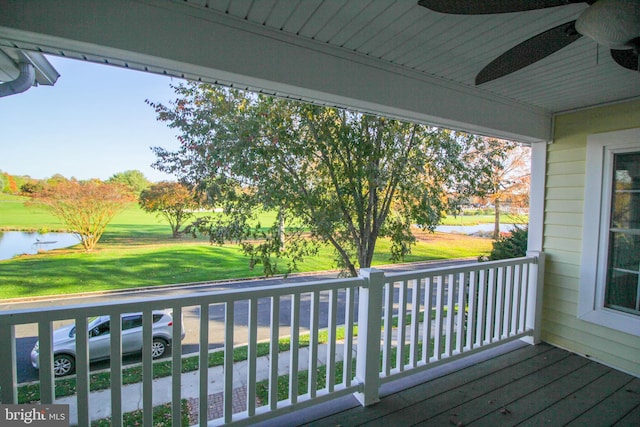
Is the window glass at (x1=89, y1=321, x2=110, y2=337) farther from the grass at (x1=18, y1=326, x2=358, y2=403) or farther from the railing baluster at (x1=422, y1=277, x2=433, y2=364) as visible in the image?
the railing baluster at (x1=422, y1=277, x2=433, y2=364)

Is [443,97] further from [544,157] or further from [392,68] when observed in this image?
[544,157]

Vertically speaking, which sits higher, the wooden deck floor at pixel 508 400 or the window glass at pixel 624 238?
the window glass at pixel 624 238

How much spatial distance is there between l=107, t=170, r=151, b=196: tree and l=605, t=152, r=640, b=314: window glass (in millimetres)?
6207

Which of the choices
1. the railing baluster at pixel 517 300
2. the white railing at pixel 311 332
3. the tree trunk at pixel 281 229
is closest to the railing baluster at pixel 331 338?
the white railing at pixel 311 332

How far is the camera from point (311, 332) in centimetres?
181

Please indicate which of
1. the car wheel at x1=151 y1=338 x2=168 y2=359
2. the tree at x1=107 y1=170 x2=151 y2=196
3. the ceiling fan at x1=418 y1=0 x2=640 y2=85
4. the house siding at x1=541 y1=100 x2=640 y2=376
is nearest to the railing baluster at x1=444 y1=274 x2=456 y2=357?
the house siding at x1=541 y1=100 x2=640 y2=376

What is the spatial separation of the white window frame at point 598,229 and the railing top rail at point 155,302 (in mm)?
2367

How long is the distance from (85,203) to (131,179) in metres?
0.82

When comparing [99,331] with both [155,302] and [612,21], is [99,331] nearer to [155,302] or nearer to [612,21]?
[155,302]

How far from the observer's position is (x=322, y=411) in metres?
1.93

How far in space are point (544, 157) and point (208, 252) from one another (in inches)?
238

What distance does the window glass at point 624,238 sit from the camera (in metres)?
2.51

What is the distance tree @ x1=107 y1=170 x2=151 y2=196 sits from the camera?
5.36m

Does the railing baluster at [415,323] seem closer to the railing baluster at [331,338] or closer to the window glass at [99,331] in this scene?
the railing baluster at [331,338]
